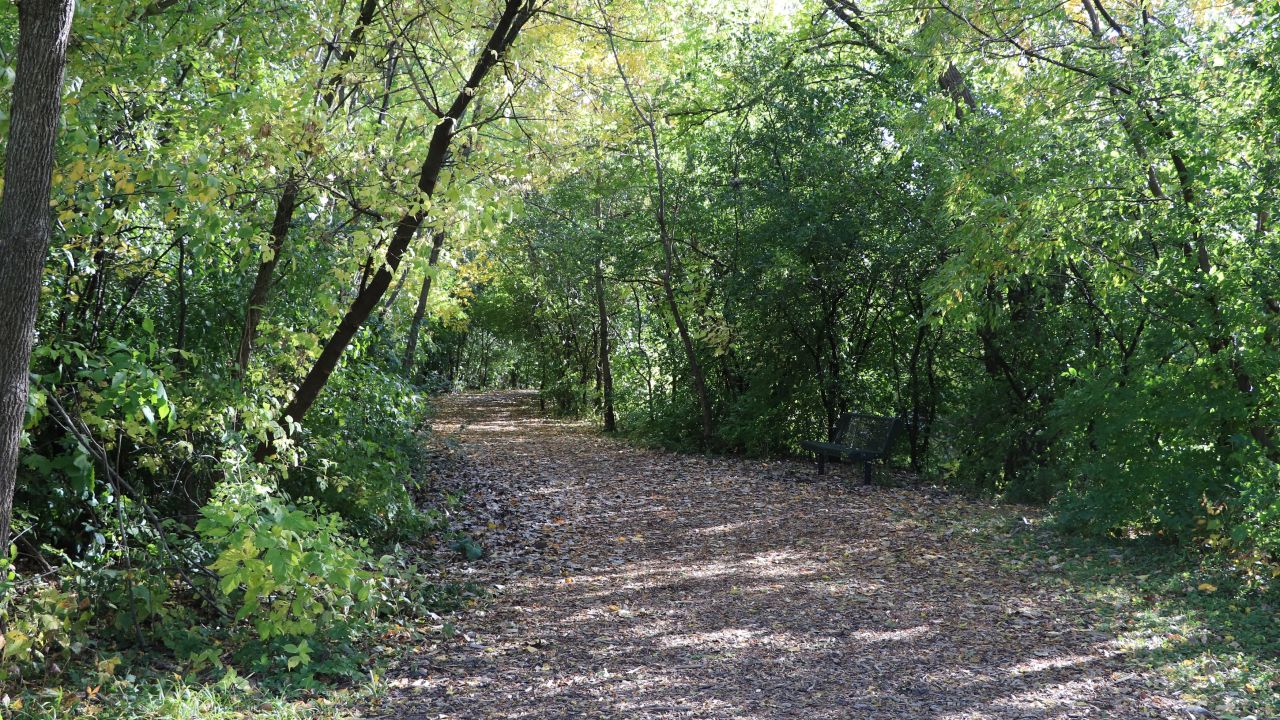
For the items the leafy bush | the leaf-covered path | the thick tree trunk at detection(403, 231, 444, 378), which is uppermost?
the thick tree trunk at detection(403, 231, 444, 378)

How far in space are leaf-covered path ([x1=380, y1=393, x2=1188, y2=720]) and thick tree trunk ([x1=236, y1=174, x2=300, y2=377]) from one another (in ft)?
7.27

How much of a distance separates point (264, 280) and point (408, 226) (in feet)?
3.50

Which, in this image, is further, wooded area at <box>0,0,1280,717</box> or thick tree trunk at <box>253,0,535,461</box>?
thick tree trunk at <box>253,0,535,461</box>

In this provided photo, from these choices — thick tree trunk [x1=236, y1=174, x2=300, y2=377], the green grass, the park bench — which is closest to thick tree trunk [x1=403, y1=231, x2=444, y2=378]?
thick tree trunk [x1=236, y1=174, x2=300, y2=377]

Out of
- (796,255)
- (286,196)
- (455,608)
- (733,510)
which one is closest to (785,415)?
(796,255)

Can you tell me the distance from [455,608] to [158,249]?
2847 millimetres

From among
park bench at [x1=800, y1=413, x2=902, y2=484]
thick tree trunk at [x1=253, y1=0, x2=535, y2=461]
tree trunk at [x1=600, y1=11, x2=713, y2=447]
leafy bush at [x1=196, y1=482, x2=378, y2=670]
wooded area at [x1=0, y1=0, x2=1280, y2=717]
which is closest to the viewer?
leafy bush at [x1=196, y1=482, x2=378, y2=670]

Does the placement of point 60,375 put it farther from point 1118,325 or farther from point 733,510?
point 1118,325

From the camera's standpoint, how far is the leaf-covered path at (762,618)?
4512 millimetres

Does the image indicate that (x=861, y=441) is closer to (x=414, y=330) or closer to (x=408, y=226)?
(x=414, y=330)

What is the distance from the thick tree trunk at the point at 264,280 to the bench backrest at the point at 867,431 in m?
6.85

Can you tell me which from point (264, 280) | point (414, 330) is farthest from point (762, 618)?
point (414, 330)

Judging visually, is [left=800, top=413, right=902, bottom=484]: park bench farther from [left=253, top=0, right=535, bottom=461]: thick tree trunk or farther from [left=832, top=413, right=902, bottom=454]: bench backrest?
[left=253, top=0, right=535, bottom=461]: thick tree trunk

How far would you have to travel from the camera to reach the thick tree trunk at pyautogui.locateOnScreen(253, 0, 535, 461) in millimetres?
5840
